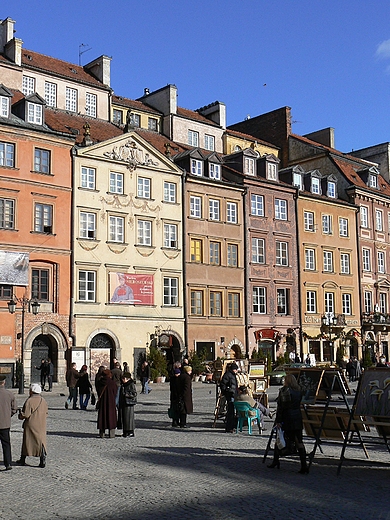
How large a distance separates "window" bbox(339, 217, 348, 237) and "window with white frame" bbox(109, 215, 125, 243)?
1872 centimetres

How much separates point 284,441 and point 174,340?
98.5 feet

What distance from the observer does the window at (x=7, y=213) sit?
116 ft

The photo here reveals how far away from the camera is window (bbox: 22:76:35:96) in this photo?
42125 mm

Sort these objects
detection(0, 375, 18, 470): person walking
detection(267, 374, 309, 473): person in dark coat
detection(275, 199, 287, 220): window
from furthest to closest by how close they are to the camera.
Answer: detection(275, 199, 287, 220): window → detection(0, 375, 18, 470): person walking → detection(267, 374, 309, 473): person in dark coat

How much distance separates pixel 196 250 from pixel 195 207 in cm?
265

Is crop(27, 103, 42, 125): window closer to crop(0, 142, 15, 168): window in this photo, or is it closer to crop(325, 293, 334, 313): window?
crop(0, 142, 15, 168): window

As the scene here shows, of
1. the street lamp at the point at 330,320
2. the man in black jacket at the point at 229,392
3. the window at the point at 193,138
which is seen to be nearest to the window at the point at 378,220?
the street lamp at the point at 330,320

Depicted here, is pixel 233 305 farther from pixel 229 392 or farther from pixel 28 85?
pixel 229 392

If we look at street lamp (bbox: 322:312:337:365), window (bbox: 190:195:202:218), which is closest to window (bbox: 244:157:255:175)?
A: window (bbox: 190:195:202:218)

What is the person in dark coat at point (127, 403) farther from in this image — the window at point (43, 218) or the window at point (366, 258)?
the window at point (366, 258)

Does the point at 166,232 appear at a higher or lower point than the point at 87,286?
higher

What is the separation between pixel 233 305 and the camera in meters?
44.2

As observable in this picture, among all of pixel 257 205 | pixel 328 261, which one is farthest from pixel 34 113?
pixel 328 261

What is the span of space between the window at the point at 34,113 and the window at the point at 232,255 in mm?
14090
